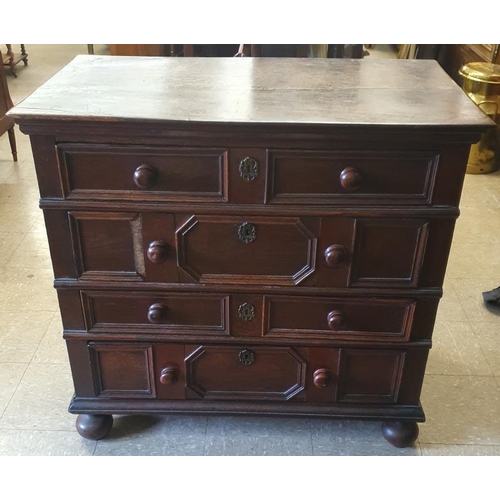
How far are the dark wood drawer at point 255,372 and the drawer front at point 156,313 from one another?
5 centimetres

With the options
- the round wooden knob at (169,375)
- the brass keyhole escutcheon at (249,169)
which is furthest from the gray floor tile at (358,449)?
the brass keyhole escutcheon at (249,169)

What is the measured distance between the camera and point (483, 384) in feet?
5.72

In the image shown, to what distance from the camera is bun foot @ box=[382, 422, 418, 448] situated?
1514 millimetres

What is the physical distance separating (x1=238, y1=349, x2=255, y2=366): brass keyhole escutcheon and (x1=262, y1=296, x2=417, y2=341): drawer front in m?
0.07

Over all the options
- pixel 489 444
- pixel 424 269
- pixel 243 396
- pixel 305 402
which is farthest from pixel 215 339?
pixel 489 444

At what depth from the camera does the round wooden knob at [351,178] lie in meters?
1.16

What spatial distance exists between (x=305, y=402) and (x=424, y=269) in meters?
0.48

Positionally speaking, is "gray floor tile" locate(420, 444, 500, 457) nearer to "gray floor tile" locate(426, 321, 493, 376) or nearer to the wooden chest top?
"gray floor tile" locate(426, 321, 493, 376)

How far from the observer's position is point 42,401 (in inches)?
65.6

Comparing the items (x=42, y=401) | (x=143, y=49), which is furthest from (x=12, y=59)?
(x=42, y=401)

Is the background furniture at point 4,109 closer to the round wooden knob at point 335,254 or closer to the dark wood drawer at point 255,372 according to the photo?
the dark wood drawer at point 255,372

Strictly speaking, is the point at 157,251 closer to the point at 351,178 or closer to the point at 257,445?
the point at 351,178

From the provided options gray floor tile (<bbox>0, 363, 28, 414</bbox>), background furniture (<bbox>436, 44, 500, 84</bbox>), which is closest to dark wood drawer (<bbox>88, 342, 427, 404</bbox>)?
gray floor tile (<bbox>0, 363, 28, 414</bbox>)

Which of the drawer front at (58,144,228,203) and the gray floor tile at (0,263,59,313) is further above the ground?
the drawer front at (58,144,228,203)
